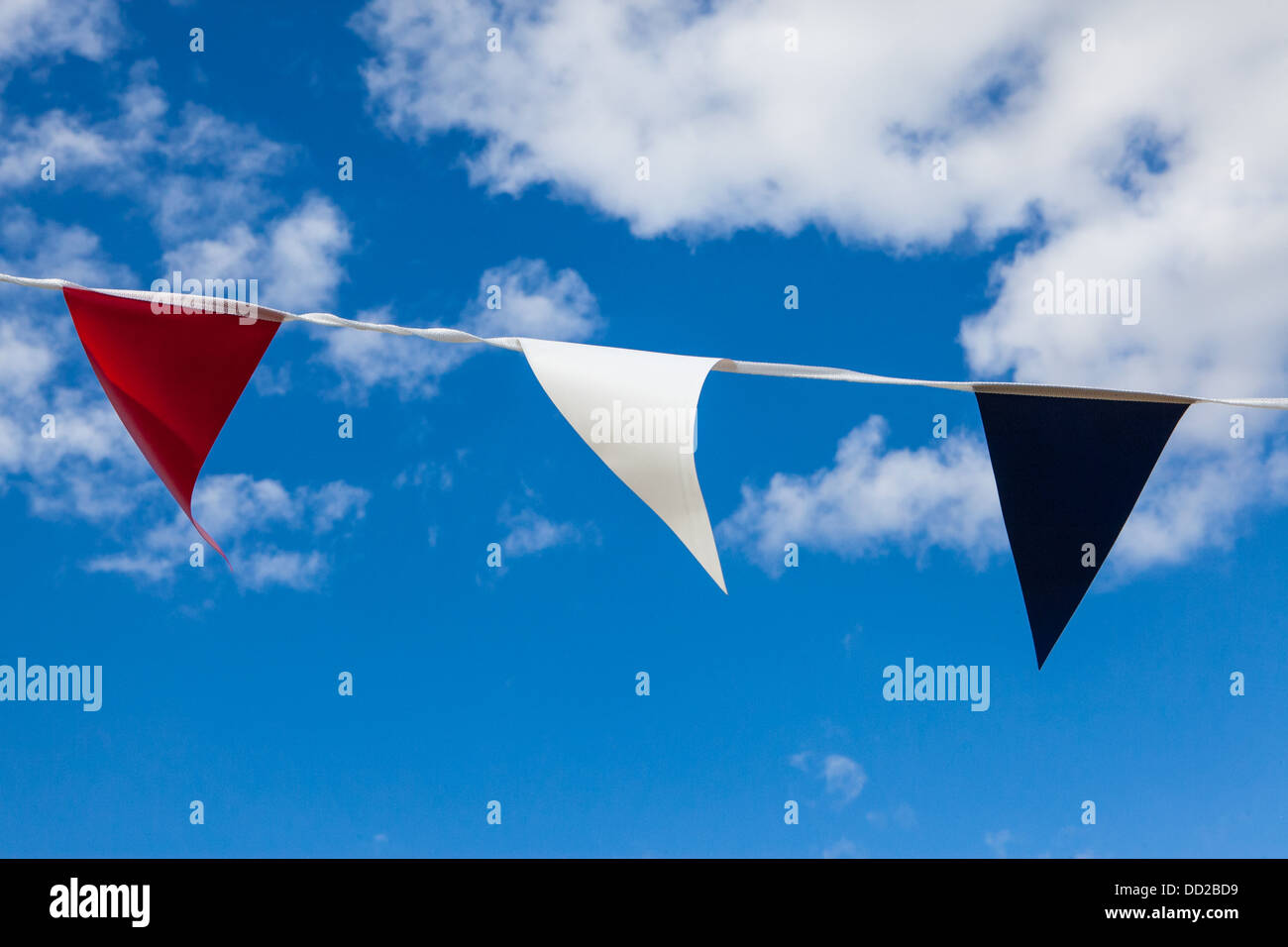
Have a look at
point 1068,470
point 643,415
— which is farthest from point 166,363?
point 1068,470

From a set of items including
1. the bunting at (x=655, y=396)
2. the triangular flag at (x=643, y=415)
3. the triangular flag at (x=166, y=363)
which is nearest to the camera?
the triangular flag at (x=643, y=415)

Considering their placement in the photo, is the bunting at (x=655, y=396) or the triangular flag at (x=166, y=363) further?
the triangular flag at (x=166, y=363)

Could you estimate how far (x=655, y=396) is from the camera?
294cm

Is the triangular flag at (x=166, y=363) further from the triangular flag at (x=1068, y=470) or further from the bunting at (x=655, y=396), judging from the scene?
the triangular flag at (x=1068, y=470)

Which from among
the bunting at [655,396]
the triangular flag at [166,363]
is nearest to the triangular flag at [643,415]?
the bunting at [655,396]

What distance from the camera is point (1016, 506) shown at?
3.29m

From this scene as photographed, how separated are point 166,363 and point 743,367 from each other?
173 centimetres

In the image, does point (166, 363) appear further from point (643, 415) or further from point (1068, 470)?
point (1068, 470)

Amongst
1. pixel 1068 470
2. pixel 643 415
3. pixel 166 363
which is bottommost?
pixel 1068 470

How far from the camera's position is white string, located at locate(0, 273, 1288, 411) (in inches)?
120

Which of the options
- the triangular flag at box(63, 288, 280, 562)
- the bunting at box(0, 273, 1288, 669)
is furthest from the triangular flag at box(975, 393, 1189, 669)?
the triangular flag at box(63, 288, 280, 562)

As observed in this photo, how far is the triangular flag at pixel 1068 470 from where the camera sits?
10.6 ft

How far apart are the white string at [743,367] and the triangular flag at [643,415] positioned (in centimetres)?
12
